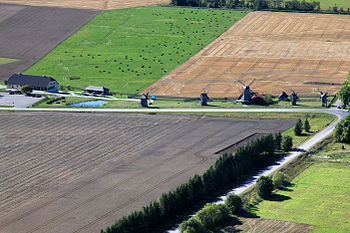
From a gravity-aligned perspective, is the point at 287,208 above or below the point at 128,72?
below

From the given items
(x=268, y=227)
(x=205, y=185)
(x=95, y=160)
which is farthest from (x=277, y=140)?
(x=268, y=227)

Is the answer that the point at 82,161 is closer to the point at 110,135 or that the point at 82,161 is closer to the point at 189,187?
the point at 110,135

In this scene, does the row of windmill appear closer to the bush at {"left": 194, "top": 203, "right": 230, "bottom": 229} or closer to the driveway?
the driveway

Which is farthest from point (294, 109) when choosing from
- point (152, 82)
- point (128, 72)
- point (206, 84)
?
point (128, 72)

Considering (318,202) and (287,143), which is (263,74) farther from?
(318,202)

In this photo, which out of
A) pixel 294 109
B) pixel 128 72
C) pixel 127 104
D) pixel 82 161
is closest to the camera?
pixel 82 161

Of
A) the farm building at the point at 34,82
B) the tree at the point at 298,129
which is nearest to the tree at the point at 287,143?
the tree at the point at 298,129
